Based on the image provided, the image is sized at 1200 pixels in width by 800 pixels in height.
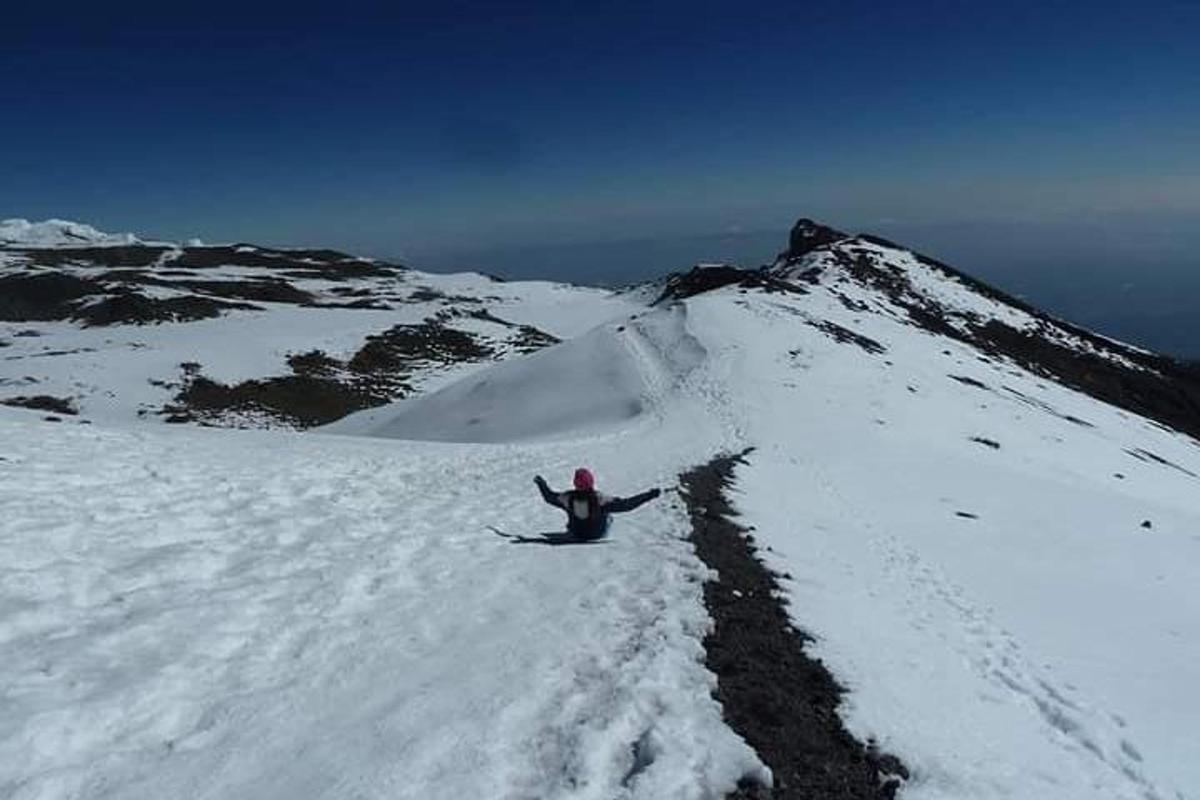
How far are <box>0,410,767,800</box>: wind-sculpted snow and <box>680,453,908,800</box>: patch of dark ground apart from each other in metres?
0.30

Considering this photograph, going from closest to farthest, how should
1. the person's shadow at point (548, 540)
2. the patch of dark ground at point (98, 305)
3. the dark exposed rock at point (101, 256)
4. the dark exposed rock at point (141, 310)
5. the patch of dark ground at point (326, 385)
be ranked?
the person's shadow at point (548, 540)
the patch of dark ground at point (326, 385)
the dark exposed rock at point (141, 310)
the patch of dark ground at point (98, 305)
the dark exposed rock at point (101, 256)

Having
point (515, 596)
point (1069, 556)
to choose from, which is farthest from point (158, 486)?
point (1069, 556)

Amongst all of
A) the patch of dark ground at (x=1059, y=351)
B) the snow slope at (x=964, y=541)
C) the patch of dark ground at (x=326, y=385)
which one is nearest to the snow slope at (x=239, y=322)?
the patch of dark ground at (x=326, y=385)

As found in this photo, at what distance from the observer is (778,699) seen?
9.00 m

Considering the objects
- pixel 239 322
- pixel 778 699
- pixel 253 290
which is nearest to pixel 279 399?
pixel 239 322

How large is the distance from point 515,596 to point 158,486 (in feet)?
24.7

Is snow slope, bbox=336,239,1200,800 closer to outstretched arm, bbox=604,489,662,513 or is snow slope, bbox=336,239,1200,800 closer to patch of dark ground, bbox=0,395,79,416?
outstretched arm, bbox=604,489,662,513

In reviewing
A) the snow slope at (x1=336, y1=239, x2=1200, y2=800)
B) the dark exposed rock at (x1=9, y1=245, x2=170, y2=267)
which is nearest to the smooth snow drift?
the snow slope at (x1=336, y1=239, x2=1200, y2=800)

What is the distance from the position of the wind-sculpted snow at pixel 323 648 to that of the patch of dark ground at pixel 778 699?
0.30m

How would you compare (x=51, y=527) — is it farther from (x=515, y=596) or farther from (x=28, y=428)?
(x=28, y=428)

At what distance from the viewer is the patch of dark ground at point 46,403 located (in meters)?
43.2

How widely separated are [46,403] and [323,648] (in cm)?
4424

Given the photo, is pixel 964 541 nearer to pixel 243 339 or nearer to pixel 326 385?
pixel 326 385

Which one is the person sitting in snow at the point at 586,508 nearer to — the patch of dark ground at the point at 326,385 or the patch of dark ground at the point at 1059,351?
the patch of dark ground at the point at 326,385
